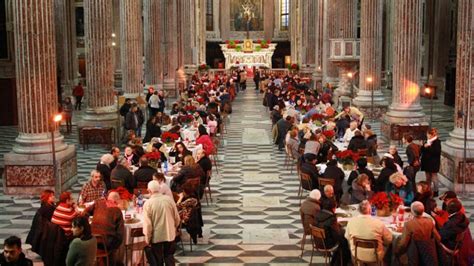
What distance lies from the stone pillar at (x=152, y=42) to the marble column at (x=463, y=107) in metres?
19.3

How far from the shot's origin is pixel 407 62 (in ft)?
71.4

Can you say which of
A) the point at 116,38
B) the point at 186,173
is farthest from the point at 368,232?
the point at 116,38

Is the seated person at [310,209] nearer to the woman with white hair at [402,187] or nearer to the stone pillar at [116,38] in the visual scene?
the woman with white hair at [402,187]

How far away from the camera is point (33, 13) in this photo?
15.5 meters

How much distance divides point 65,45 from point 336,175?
2879 centimetres

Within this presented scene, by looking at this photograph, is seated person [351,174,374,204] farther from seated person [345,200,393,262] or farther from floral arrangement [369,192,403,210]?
seated person [345,200,393,262]

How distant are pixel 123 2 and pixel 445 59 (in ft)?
76.2

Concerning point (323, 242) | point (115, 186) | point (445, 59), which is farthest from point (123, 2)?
point (445, 59)

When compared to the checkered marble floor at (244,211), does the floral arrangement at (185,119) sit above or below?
above

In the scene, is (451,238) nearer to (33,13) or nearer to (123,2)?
(33,13)

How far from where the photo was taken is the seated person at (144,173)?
13.3m

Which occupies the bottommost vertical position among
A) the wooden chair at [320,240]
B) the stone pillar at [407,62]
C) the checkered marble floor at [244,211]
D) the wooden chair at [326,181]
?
the checkered marble floor at [244,211]

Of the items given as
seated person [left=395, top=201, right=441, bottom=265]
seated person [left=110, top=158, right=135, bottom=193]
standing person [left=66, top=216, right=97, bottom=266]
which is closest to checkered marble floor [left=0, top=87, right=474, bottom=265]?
seated person [left=110, top=158, right=135, bottom=193]

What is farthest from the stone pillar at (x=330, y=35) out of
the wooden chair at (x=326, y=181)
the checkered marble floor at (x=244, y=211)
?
the wooden chair at (x=326, y=181)
